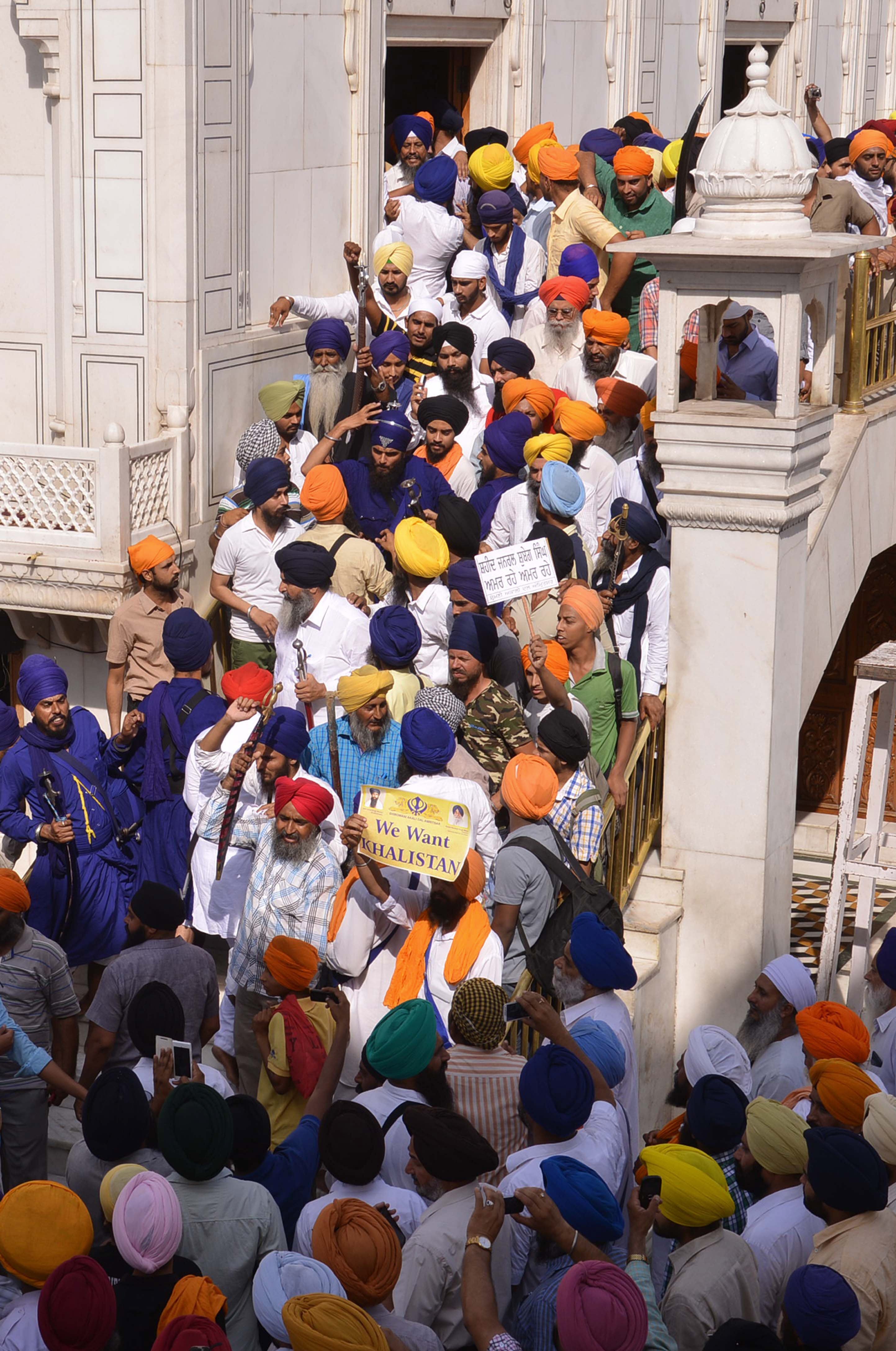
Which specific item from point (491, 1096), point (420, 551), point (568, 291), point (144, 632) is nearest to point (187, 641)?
point (144, 632)

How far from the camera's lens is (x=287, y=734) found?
631cm

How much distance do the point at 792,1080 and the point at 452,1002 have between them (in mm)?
1215

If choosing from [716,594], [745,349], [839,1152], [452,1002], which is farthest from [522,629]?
[839,1152]

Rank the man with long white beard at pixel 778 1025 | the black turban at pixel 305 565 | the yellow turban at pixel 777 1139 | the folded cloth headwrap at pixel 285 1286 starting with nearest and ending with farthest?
the folded cloth headwrap at pixel 285 1286 → the yellow turban at pixel 777 1139 → the man with long white beard at pixel 778 1025 → the black turban at pixel 305 565

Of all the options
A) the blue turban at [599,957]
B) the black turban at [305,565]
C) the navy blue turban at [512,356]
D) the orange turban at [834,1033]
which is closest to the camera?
the blue turban at [599,957]

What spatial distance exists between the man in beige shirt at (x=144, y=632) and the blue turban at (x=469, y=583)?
1630 millimetres

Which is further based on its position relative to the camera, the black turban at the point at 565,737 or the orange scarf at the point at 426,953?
the black turban at the point at 565,737

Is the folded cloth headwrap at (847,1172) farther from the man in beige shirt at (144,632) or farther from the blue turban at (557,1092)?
the man in beige shirt at (144,632)

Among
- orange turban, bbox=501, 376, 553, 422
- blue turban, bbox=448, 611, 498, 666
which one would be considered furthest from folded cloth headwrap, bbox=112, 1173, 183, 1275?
orange turban, bbox=501, 376, 553, 422

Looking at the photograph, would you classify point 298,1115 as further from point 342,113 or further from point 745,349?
point 342,113

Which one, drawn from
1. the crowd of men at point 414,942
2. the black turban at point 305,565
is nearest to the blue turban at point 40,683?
the crowd of men at point 414,942

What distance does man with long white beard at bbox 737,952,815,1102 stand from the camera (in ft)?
19.1

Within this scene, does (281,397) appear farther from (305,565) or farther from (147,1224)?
(147,1224)

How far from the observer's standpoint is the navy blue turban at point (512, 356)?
879 centimetres
